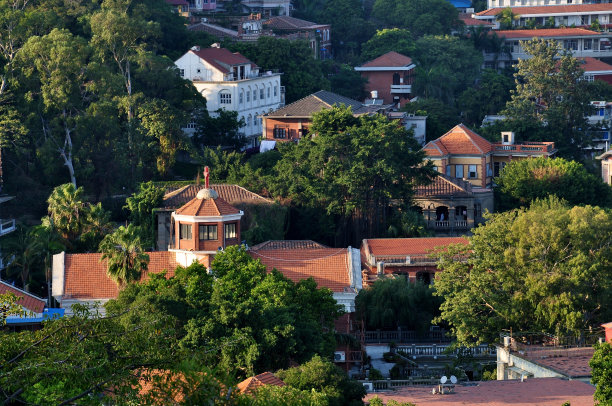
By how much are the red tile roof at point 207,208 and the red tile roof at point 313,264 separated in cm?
212

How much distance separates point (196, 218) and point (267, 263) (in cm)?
328

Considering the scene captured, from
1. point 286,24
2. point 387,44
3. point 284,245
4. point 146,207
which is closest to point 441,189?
point 284,245

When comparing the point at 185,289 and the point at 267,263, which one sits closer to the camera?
the point at 185,289

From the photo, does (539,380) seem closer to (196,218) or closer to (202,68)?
(196,218)

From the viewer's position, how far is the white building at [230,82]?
3361 inches

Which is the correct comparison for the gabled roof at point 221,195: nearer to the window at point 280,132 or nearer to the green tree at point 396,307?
the green tree at point 396,307

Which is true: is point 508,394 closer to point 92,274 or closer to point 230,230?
point 230,230

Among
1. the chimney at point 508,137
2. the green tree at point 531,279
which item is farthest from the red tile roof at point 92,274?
the chimney at point 508,137

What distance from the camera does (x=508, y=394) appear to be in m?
38.7

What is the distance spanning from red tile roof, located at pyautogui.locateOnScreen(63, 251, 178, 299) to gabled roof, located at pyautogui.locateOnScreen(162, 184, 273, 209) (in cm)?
1196

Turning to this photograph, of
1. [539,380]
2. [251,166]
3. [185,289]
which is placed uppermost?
[251,166]

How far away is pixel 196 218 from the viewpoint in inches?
1951

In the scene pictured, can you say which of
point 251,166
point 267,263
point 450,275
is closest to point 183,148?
point 251,166

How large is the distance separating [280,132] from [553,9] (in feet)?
209
